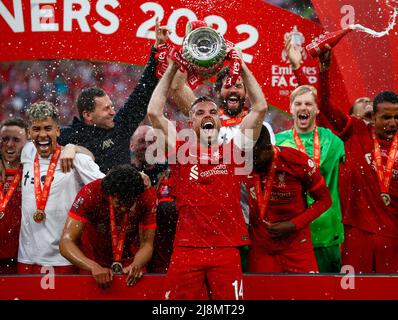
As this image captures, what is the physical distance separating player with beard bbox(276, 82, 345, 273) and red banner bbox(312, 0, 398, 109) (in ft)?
3.08

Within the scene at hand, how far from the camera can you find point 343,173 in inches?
186

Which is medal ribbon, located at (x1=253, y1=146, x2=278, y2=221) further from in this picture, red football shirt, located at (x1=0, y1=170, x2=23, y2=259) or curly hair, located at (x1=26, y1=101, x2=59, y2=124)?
red football shirt, located at (x1=0, y1=170, x2=23, y2=259)

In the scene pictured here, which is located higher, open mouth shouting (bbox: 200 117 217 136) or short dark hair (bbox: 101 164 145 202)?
open mouth shouting (bbox: 200 117 217 136)

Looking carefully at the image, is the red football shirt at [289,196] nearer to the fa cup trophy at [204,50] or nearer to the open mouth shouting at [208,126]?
the open mouth shouting at [208,126]

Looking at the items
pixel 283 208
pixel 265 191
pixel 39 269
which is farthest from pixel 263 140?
pixel 39 269

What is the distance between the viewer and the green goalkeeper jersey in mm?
4570

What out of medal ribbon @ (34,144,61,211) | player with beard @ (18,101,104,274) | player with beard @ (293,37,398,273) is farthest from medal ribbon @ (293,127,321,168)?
medal ribbon @ (34,144,61,211)

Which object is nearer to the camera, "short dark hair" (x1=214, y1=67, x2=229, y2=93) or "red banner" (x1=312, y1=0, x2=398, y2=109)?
"short dark hair" (x1=214, y1=67, x2=229, y2=93)

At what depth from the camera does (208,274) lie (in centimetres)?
368

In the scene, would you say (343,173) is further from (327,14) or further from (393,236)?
(327,14)

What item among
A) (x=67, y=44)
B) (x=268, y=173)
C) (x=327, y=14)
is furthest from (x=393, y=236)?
(x=67, y=44)
